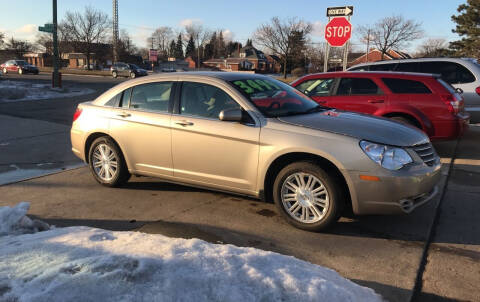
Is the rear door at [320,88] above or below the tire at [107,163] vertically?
above

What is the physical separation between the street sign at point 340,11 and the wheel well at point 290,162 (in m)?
7.95

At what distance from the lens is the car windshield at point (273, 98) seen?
14.1 ft

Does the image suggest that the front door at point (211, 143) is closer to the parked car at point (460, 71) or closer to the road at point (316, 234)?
the road at point (316, 234)

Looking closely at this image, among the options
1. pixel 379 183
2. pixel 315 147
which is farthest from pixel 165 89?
pixel 379 183

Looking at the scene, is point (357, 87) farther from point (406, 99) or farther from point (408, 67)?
point (408, 67)

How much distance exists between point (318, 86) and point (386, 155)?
174 inches

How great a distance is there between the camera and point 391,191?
11.5ft

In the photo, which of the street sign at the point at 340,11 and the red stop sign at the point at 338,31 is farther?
the red stop sign at the point at 338,31

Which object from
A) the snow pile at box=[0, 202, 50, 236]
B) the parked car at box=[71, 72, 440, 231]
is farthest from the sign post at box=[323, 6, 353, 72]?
the snow pile at box=[0, 202, 50, 236]

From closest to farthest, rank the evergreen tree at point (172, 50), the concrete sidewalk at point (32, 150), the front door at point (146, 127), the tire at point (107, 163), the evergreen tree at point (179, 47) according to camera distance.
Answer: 1. the front door at point (146, 127)
2. the tire at point (107, 163)
3. the concrete sidewalk at point (32, 150)
4. the evergreen tree at point (172, 50)
5. the evergreen tree at point (179, 47)

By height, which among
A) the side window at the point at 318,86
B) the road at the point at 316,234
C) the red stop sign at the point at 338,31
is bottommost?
the road at the point at 316,234

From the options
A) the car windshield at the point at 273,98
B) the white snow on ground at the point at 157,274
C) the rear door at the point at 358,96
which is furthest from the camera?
the rear door at the point at 358,96

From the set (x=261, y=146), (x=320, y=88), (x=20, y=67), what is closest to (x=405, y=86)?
(x=320, y=88)

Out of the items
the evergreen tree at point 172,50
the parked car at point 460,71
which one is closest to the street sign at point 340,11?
the parked car at point 460,71
